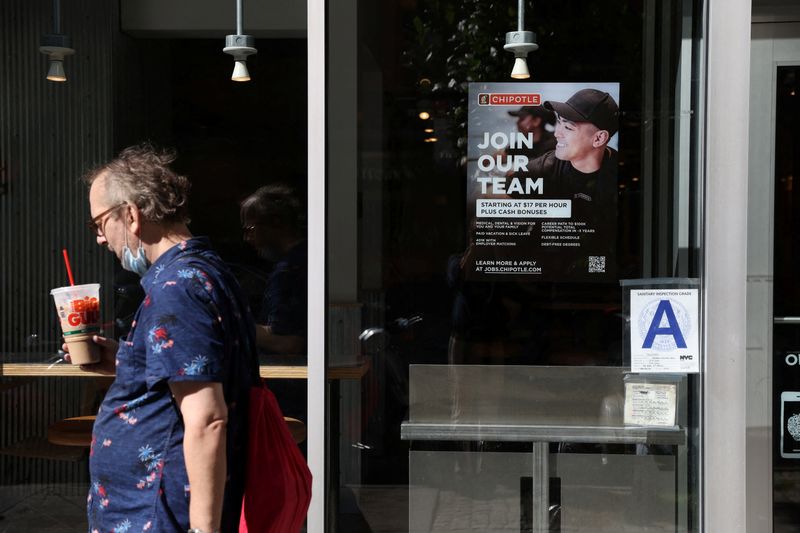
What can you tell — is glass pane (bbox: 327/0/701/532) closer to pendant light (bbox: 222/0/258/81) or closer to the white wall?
the white wall

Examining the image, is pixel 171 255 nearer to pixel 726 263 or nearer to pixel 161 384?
pixel 161 384

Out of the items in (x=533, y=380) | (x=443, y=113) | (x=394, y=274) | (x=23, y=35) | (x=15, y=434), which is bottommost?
(x=15, y=434)

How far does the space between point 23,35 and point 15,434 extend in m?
1.86

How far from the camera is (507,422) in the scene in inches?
162

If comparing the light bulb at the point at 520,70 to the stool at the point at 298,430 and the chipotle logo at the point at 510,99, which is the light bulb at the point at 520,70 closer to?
the chipotle logo at the point at 510,99

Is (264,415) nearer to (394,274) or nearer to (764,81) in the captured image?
(394,274)

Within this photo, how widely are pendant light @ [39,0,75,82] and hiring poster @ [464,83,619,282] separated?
6.15 feet

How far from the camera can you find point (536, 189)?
4070 millimetres

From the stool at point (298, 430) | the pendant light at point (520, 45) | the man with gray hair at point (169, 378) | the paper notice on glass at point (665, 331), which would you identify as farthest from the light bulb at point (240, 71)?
the paper notice on glass at point (665, 331)

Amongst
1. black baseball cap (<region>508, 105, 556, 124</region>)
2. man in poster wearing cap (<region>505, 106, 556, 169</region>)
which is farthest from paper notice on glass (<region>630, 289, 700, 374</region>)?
black baseball cap (<region>508, 105, 556, 124</region>)

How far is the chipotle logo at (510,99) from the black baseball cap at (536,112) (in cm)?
2

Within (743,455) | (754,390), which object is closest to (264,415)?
(743,455)

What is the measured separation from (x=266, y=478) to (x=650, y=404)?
2.12 m

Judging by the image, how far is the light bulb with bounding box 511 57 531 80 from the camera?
4.08 m
